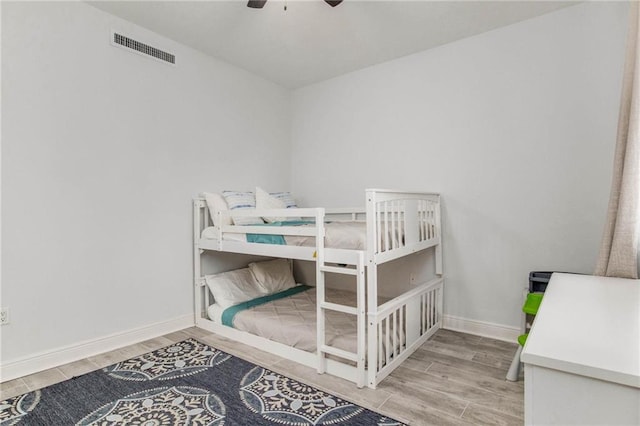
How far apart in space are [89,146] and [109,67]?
2.00 ft

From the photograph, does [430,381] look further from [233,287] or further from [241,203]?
[241,203]

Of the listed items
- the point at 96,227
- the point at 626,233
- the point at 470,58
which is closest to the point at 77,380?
the point at 96,227

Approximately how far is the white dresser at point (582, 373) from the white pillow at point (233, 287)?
8.18 ft

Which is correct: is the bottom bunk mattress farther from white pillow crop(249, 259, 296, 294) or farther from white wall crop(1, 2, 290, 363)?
white wall crop(1, 2, 290, 363)

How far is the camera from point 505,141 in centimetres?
260

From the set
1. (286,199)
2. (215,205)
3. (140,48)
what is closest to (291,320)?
(215,205)

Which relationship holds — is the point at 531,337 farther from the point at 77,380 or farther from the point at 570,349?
the point at 77,380

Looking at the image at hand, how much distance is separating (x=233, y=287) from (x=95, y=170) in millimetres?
1429

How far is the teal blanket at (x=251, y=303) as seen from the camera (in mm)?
2721

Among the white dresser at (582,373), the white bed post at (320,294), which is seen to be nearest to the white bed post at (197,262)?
the white bed post at (320,294)

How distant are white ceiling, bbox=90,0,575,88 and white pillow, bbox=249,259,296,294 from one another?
1992 mm

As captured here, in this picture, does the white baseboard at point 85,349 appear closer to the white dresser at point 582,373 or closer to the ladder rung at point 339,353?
the ladder rung at point 339,353

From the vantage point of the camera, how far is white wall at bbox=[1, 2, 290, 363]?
6.73 ft

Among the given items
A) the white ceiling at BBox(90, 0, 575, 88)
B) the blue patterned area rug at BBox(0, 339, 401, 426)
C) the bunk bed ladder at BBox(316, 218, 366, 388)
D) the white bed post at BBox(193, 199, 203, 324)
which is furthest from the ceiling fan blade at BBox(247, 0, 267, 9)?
the blue patterned area rug at BBox(0, 339, 401, 426)
